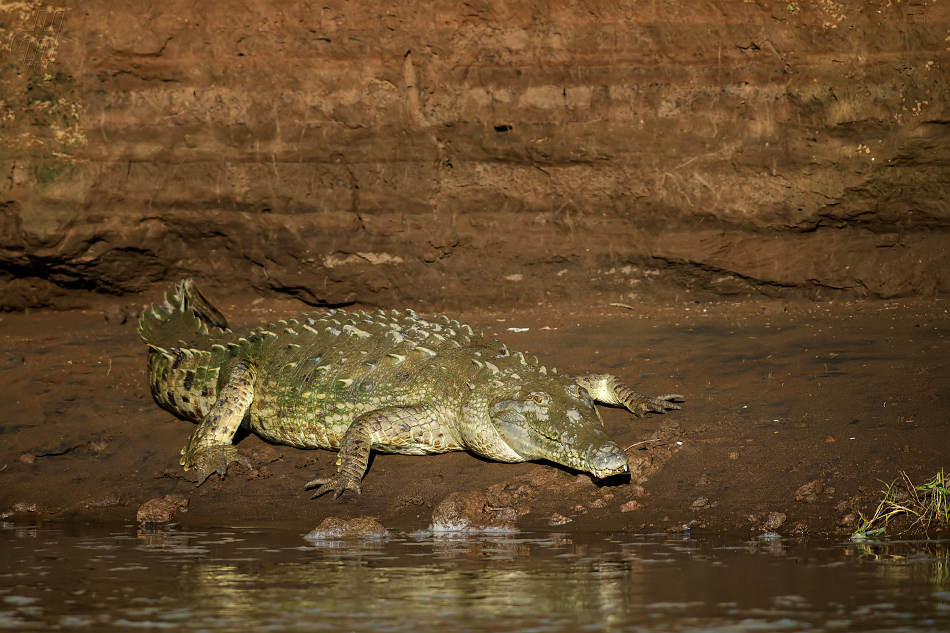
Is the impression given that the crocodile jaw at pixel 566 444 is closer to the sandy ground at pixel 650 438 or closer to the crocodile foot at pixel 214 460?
the sandy ground at pixel 650 438

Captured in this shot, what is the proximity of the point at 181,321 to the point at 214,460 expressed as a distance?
191 cm

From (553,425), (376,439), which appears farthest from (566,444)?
(376,439)

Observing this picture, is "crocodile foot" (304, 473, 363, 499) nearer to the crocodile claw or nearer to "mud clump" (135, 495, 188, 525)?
"mud clump" (135, 495, 188, 525)

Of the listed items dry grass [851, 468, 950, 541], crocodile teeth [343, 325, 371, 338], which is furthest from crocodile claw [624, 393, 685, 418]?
crocodile teeth [343, 325, 371, 338]

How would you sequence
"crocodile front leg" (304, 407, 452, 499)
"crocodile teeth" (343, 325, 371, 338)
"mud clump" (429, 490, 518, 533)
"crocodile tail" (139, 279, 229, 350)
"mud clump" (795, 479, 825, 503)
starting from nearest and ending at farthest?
"mud clump" (795, 479, 825, 503), "mud clump" (429, 490, 518, 533), "crocodile front leg" (304, 407, 452, 499), "crocodile teeth" (343, 325, 371, 338), "crocodile tail" (139, 279, 229, 350)

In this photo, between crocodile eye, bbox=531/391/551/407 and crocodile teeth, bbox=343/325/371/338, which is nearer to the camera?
crocodile eye, bbox=531/391/551/407

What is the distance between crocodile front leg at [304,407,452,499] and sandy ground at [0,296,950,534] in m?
0.10

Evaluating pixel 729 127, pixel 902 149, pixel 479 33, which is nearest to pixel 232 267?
pixel 479 33

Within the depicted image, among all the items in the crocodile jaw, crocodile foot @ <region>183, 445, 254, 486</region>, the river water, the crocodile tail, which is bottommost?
the river water

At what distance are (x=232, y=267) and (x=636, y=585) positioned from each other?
6.79m

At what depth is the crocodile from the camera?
604 centimetres

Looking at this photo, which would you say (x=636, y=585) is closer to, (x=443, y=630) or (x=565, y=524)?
(x=443, y=630)

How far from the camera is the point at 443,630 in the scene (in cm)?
334

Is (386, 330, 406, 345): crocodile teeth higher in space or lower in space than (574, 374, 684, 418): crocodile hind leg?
higher
